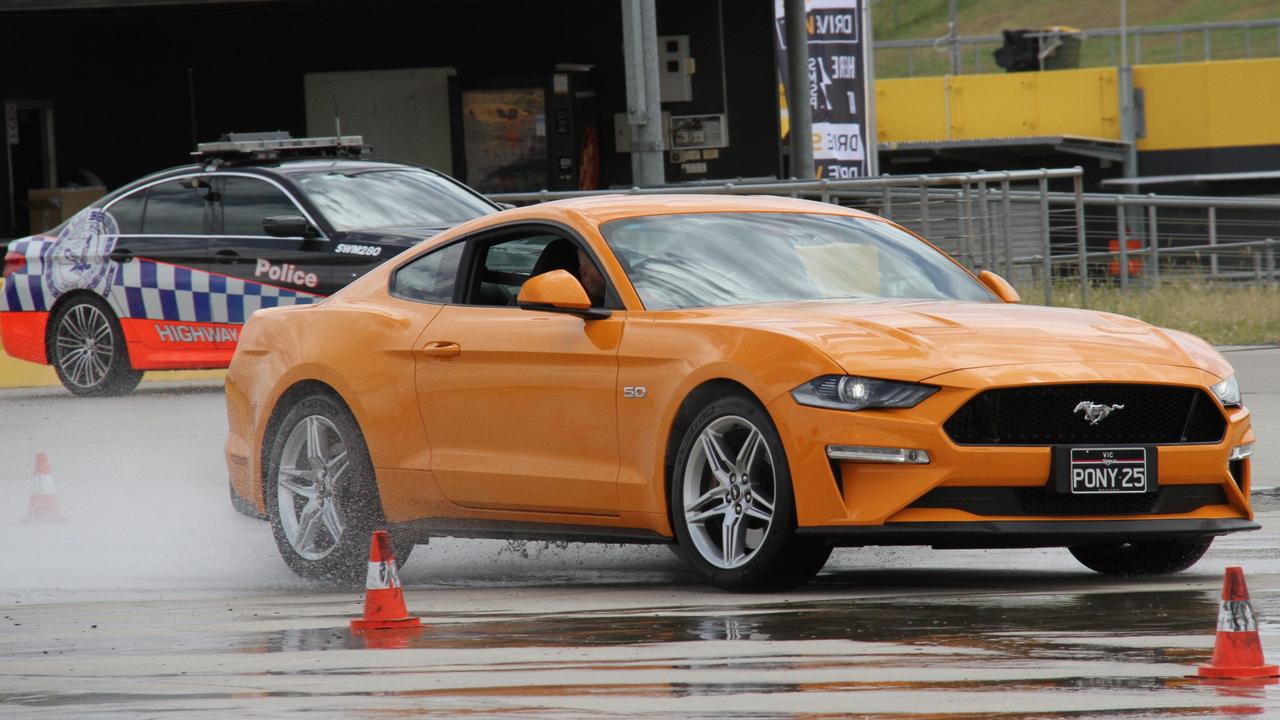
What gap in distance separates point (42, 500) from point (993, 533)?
5.25 m

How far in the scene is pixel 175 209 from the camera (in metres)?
16.2

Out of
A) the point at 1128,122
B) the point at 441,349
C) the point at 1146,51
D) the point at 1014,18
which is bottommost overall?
the point at 441,349

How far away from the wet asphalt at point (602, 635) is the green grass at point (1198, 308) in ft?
26.0

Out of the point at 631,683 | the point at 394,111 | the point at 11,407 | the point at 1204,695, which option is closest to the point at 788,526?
the point at 631,683

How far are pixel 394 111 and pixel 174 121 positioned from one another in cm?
279

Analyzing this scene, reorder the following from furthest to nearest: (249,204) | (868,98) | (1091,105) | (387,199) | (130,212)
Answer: (1091,105), (868,98), (130,212), (249,204), (387,199)

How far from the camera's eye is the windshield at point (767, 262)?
25.4 ft

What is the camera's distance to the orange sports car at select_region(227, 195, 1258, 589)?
6828 mm

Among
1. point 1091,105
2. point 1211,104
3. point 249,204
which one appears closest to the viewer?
point 249,204

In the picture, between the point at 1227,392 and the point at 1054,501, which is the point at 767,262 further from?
the point at 1227,392

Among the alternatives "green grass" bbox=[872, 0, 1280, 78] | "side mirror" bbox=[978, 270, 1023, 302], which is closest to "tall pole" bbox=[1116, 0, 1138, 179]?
"green grass" bbox=[872, 0, 1280, 78]

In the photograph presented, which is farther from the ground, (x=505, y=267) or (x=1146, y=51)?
(x=1146, y=51)

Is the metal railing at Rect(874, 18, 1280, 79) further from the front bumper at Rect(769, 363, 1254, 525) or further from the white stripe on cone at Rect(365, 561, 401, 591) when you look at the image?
the white stripe on cone at Rect(365, 561, 401, 591)

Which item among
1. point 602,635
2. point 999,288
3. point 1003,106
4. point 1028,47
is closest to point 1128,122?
point 1003,106
